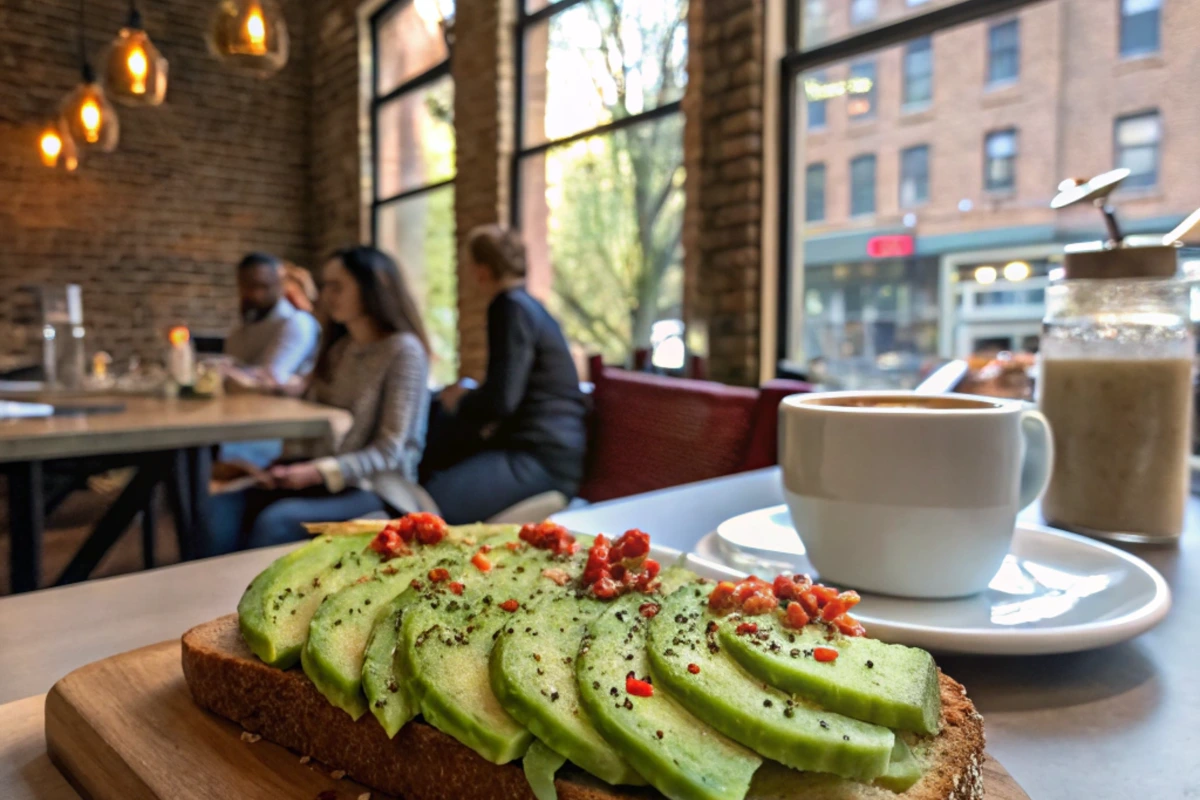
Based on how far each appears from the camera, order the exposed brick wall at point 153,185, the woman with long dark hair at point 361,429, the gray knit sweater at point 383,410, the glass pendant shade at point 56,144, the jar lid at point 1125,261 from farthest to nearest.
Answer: the exposed brick wall at point 153,185, the glass pendant shade at point 56,144, the gray knit sweater at point 383,410, the woman with long dark hair at point 361,429, the jar lid at point 1125,261

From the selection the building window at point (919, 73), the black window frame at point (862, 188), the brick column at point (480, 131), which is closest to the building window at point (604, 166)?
the brick column at point (480, 131)

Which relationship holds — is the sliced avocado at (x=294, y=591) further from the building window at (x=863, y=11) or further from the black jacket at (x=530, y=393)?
the building window at (x=863, y=11)

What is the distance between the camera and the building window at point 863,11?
11.2ft

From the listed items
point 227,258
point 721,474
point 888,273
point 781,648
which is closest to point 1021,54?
point 888,273

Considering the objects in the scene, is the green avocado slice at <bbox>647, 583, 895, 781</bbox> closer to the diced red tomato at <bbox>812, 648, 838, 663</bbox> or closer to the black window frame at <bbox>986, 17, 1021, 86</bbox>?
the diced red tomato at <bbox>812, 648, 838, 663</bbox>

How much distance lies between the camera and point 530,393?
2.92 meters

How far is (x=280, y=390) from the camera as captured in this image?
386cm

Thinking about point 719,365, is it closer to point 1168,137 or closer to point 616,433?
point 616,433

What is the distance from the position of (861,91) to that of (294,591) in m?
3.45

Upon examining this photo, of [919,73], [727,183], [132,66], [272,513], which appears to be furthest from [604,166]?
[272,513]

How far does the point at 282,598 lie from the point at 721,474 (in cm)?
172

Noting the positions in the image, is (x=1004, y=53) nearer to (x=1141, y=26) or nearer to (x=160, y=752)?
(x=1141, y=26)

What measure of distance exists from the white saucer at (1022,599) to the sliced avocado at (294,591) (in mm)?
343

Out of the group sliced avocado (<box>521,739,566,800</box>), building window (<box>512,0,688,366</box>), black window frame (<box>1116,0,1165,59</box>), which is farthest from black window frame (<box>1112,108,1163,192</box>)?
sliced avocado (<box>521,739,566,800</box>)
